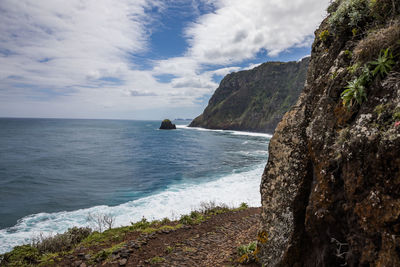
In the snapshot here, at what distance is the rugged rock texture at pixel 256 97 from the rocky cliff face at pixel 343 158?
104533 mm

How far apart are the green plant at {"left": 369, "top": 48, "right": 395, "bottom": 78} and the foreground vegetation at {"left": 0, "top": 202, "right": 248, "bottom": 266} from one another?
8679 mm

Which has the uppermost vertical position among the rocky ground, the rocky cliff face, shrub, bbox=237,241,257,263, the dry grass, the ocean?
the dry grass

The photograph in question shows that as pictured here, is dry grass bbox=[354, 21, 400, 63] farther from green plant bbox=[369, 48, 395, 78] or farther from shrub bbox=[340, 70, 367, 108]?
shrub bbox=[340, 70, 367, 108]

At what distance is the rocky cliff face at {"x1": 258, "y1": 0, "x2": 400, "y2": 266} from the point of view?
2854mm

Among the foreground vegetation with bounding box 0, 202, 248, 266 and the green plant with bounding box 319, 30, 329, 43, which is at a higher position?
the green plant with bounding box 319, 30, 329, 43

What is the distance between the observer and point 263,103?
12600 cm

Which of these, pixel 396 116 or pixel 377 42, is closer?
pixel 396 116

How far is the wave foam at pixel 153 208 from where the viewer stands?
1372cm

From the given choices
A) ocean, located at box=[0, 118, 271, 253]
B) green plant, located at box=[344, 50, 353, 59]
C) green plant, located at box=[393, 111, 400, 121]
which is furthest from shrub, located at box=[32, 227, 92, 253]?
green plant, located at box=[344, 50, 353, 59]

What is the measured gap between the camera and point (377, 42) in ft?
Result: 11.7

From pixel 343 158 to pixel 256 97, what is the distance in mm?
135841

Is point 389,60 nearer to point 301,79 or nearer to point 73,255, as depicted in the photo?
point 73,255

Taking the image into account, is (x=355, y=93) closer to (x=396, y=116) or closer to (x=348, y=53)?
(x=396, y=116)

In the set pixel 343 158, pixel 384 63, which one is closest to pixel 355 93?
pixel 384 63
